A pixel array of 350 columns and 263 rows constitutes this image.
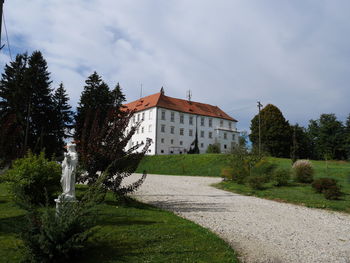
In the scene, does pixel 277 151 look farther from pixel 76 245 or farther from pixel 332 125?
pixel 76 245

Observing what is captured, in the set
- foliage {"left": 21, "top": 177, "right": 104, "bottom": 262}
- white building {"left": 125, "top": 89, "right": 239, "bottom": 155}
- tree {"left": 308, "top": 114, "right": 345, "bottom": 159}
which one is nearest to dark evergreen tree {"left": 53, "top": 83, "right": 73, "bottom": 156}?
white building {"left": 125, "top": 89, "right": 239, "bottom": 155}

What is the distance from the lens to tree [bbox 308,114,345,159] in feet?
192

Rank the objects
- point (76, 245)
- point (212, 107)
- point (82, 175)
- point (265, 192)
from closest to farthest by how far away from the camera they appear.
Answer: point (76, 245) < point (82, 175) < point (265, 192) < point (212, 107)

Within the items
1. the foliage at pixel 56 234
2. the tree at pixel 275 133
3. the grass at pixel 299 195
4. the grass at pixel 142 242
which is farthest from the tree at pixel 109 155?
the tree at pixel 275 133

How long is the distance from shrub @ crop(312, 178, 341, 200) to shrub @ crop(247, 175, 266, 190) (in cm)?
295

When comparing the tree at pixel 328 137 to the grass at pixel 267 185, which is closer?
the grass at pixel 267 185

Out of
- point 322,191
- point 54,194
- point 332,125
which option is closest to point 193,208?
point 54,194

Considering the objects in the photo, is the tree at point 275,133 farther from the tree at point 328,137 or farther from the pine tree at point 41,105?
Result: the pine tree at point 41,105

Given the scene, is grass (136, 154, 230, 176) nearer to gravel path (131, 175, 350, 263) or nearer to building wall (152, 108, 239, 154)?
gravel path (131, 175, 350, 263)

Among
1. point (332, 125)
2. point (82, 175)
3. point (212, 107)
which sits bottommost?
point (82, 175)

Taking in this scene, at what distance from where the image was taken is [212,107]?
71.2 metres

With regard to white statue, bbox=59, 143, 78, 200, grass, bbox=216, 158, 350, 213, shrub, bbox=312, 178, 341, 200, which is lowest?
grass, bbox=216, 158, 350, 213

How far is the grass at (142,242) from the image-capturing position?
494 centimetres

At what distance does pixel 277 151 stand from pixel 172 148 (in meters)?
20.6
